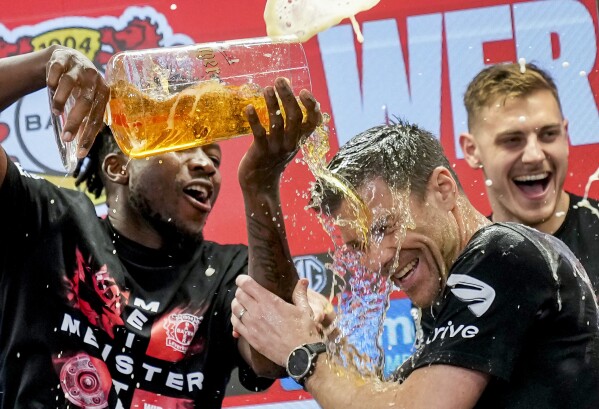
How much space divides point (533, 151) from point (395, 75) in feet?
1.78

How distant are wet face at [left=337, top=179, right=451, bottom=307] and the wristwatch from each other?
0.27 metres

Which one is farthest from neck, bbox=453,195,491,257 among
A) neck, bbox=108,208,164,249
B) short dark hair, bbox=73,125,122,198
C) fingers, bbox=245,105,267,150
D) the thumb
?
short dark hair, bbox=73,125,122,198

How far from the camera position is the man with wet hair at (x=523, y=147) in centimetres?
327

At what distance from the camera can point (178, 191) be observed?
285cm

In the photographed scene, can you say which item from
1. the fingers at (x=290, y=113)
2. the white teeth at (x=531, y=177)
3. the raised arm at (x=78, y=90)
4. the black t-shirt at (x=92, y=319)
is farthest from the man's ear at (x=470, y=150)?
the raised arm at (x=78, y=90)

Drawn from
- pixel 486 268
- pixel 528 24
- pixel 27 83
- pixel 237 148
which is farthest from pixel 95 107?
pixel 528 24

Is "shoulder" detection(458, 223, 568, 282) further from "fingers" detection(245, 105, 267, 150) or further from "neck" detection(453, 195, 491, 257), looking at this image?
"fingers" detection(245, 105, 267, 150)

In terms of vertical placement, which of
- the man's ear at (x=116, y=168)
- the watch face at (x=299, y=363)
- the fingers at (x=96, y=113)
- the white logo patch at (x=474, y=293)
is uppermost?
the fingers at (x=96, y=113)

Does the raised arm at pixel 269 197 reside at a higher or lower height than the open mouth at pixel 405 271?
higher

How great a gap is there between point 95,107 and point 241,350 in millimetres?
931

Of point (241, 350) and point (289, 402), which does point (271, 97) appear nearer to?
point (241, 350)

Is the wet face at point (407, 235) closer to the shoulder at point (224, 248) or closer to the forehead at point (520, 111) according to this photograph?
the shoulder at point (224, 248)

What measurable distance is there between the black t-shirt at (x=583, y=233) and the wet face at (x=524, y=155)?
0.19 feet

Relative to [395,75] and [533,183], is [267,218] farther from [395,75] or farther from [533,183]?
[533,183]
